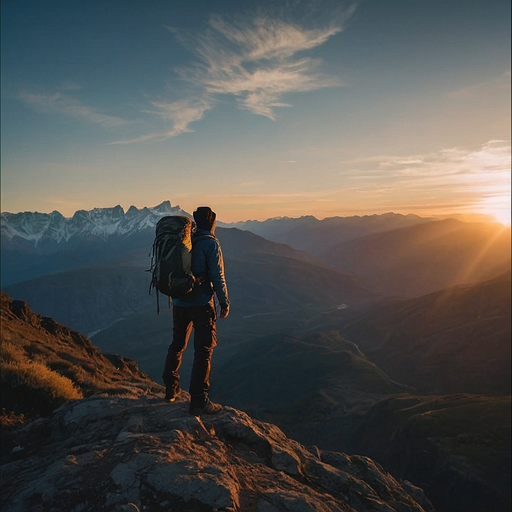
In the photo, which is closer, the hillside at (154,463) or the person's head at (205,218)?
the hillside at (154,463)

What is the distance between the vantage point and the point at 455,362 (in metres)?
103

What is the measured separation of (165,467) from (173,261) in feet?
9.71

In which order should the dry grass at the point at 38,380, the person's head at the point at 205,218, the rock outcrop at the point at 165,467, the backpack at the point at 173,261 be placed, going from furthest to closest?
the dry grass at the point at 38,380, the person's head at the point at 205,218, the backpack at the point at 173,261, the rock outcrop at the point at 165,467

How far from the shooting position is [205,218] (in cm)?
689

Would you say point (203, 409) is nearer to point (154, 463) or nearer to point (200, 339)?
point (200, 339)

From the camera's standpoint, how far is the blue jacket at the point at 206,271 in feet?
21.2

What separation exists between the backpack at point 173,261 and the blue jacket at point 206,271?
12.2 inches

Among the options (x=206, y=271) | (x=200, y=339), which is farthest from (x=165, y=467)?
(x=206, y=271)

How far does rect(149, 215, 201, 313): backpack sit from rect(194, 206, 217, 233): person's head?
0.67 m

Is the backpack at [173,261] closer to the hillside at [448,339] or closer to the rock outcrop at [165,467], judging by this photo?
the rock outcrop at [165,467]

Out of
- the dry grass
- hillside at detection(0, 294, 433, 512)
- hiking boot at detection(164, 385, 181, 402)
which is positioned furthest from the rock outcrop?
the dry grass

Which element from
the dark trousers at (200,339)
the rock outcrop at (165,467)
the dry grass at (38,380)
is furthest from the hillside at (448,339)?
the dark trousers at (200,339)

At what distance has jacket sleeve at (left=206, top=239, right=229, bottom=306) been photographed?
643 centimetres

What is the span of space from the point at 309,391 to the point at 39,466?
94.0 m
